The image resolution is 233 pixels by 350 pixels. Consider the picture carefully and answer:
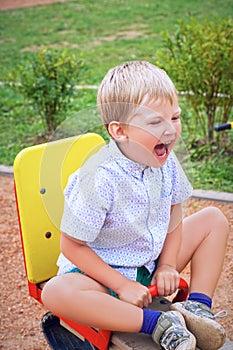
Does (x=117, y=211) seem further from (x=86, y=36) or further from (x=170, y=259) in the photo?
(x=86, y=36)

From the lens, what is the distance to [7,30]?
11242 millimetres

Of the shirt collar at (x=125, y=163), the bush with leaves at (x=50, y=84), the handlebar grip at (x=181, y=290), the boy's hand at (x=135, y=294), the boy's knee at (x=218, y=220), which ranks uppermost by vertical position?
the shirt collar at (x=125, y=163)

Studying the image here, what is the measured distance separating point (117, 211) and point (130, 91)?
411 mm

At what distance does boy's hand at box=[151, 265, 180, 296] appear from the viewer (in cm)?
221

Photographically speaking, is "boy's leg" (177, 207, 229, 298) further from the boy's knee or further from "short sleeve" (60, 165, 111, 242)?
"short sleeve" (60, 165, 111, 242)

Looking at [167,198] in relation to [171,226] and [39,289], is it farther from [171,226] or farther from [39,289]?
[39,289]

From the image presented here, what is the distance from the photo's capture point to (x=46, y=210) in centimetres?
242

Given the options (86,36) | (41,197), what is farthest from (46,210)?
(86,36)

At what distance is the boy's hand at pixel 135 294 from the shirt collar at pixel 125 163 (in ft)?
1.23

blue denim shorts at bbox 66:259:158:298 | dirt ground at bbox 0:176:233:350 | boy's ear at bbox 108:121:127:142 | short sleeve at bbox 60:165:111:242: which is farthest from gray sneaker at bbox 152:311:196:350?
dirt ground at bbox 0:176:233:350

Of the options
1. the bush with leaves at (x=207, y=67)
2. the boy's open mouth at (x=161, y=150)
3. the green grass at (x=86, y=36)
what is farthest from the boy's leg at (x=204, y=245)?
the bush with leaves at (x=207, y=67)

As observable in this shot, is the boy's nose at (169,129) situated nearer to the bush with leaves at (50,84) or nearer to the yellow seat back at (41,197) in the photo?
the yellow seat back at (41,197)

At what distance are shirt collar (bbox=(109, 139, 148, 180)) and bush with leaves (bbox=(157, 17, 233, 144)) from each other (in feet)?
8.20

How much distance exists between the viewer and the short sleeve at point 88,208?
2.13 meters
